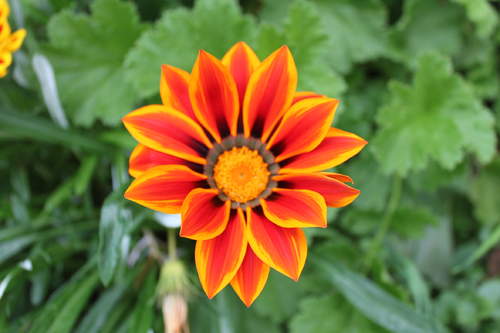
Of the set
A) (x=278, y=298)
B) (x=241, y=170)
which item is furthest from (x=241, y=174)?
(x=278, y=298)

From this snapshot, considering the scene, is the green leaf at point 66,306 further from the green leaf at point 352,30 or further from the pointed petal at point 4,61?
the green leaf at point 352,30

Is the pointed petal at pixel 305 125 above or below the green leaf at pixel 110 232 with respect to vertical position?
above

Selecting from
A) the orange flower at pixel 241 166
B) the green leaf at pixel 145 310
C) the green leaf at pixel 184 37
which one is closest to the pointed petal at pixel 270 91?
the orange flower at pixel 241 166

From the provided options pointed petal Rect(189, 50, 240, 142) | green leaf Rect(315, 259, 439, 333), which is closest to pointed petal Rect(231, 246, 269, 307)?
pointed petal Rect(189, 50, 240, 142)

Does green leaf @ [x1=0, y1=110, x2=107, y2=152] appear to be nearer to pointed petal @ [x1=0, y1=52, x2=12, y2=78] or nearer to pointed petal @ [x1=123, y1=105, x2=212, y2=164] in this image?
pointed petal @ [x1=0, y1=52, x2=12, y2=78]

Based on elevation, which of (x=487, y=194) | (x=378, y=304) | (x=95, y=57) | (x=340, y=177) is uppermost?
(x=340, y=177)

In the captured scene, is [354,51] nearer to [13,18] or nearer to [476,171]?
[476,171]

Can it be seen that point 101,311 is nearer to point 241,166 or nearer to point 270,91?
point 241,166
